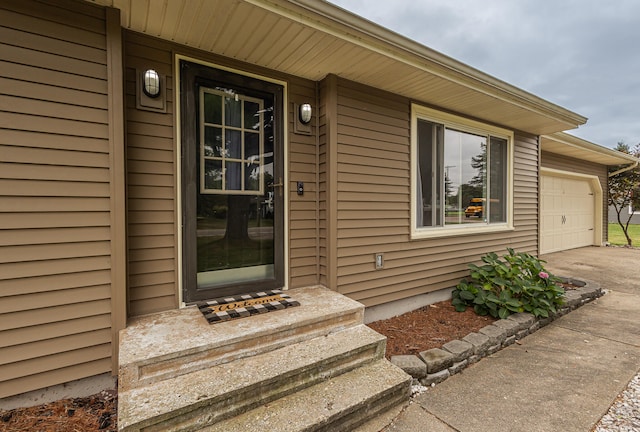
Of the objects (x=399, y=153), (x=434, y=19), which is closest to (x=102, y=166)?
(x=399, y=153)

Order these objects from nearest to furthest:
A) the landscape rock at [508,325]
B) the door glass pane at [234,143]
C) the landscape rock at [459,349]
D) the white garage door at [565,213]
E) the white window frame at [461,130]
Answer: the landscape rock at [459,349] < the door glass pane at [234,143] < the landscape rock at [508,325] < the white window frame at [461,130] < the white garage door at [565,213]

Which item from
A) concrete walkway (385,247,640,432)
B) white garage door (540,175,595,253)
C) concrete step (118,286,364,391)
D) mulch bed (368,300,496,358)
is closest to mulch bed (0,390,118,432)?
concrete step (118,286,364,391)

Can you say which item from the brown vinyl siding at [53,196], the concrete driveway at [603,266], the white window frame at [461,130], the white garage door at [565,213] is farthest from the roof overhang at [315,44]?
the white garage door at [565,213]

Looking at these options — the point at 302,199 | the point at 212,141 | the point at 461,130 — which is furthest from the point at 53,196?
the point at 461,130

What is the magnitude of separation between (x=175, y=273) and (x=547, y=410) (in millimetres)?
2698

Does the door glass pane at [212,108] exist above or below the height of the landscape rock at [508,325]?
above

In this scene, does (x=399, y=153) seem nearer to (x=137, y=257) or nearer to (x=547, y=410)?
(x=547, y=410)

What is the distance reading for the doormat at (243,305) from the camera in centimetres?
211

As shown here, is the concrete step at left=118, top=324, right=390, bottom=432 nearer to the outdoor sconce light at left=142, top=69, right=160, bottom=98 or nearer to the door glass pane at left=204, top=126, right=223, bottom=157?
the door glass pane at left=204, top=126, right=223, bottom=157

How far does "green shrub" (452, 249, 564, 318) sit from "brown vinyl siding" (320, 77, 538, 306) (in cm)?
35

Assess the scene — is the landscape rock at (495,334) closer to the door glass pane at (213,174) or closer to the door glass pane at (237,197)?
the door glass pane at (237,197)

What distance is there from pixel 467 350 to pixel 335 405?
1.31 meters

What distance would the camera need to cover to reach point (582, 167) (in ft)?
25.6

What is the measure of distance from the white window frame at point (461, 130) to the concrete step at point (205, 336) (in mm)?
1691
